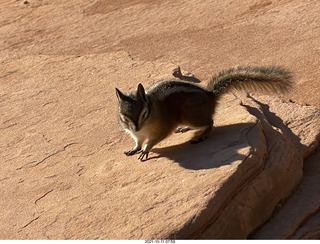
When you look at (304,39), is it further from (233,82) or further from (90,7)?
(90,7)

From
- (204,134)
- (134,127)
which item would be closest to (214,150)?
(204,134)

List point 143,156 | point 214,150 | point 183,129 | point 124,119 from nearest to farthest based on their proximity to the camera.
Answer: point 214,150
point 124,119
point 143,156
point 183,129

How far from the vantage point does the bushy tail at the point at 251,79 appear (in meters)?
7.90

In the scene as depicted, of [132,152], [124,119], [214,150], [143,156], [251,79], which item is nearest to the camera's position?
[214,150]

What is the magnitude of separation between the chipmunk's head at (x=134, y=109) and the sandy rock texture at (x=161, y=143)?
1.55 feet

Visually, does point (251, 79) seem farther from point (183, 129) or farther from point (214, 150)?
point (214, 150)

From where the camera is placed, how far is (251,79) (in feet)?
26.0

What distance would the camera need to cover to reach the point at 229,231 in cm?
632

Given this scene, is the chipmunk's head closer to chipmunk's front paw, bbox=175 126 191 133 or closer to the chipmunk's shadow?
the chipmunk's shadow

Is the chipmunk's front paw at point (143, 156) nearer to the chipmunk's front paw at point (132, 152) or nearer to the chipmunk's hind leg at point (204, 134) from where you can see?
the chipmunk's front paw at point (132, 152)

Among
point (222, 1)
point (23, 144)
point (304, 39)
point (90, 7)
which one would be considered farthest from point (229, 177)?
point (90, 7)

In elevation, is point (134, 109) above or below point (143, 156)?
above

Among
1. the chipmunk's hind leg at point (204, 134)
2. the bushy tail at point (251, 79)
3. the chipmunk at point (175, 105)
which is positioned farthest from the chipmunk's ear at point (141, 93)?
the bushy tail at point (251, 79)

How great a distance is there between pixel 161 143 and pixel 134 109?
93cm
